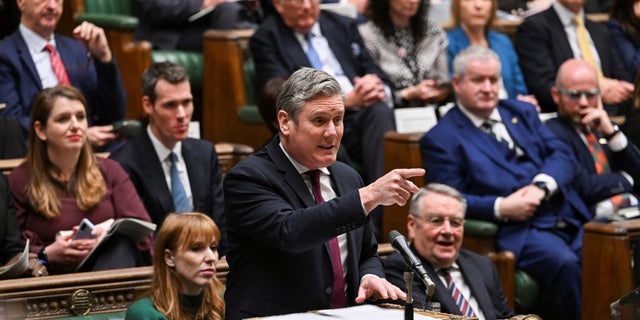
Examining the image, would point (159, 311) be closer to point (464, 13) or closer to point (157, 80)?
point (157, 80)

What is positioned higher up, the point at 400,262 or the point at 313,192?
the point at 313,192

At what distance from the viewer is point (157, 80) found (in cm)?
432

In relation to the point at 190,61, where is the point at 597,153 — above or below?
below

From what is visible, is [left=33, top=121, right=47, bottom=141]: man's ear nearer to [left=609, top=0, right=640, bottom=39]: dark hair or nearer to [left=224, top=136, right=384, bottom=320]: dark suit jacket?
[left=224, top=136, right=384, bottom=320]: dark suit jacket

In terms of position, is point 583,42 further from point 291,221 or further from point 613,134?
point 291,221

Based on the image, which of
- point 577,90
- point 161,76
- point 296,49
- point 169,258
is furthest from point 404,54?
point 169,258

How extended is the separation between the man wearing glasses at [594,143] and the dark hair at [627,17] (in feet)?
3.41

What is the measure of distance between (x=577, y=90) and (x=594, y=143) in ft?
0.73

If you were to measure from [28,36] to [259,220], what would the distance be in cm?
226

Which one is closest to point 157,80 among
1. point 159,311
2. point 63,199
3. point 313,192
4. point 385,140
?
point 63,199

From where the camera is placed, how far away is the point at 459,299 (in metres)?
3.83

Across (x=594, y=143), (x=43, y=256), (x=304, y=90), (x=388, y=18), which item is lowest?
(x=594, y=143)

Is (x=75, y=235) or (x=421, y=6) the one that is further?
(x=421, y=6)

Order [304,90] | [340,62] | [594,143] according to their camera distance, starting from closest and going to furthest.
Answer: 1. [304,90]
2. [594,143]
3. [340,62]
